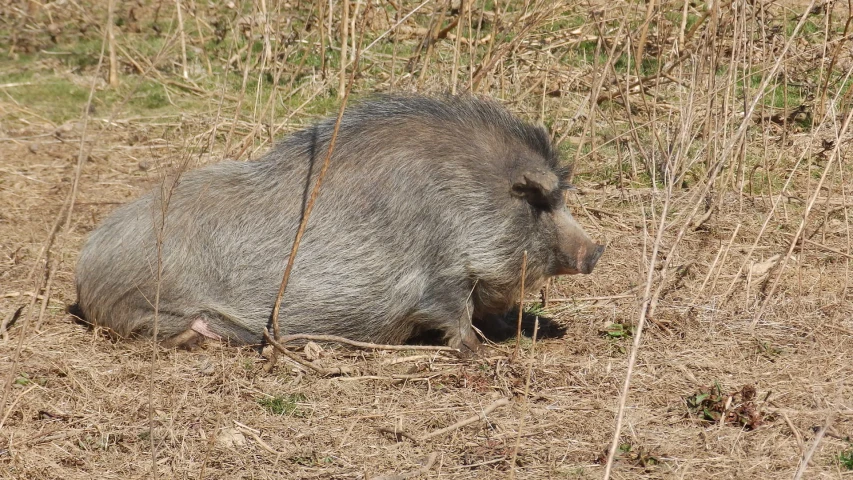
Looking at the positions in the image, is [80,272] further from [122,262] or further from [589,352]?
[589,352]

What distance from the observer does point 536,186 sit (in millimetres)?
5055

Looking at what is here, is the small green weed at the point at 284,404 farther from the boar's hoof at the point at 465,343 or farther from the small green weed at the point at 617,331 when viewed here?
the small green weed at the point at 617,331

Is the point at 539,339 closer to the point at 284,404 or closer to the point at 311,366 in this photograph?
the point at 311,366

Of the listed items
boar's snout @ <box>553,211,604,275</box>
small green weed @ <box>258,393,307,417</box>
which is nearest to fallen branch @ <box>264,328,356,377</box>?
small green weed @ <box>258,393,307,417</box>

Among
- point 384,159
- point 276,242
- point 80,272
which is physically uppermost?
point 384,159

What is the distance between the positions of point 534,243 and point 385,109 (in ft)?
3.61

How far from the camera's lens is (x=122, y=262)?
5.07m

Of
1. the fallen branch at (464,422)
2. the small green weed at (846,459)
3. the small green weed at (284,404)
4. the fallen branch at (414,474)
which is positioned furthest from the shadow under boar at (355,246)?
the small green weed at (846,459)

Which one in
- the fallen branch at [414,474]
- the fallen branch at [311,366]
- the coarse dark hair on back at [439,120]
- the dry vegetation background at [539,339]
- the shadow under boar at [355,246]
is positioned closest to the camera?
the fallen branch at [414,474]

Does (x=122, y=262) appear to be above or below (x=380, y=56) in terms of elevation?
below

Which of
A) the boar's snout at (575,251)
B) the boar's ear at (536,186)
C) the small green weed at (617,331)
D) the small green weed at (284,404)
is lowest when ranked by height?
the small green weed at (284,404)

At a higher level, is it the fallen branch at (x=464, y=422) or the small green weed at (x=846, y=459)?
the small green weed at (x=846, y=459)

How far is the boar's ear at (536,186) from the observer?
5.03 m

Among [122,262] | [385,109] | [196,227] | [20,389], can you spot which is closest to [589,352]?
[385,109]
